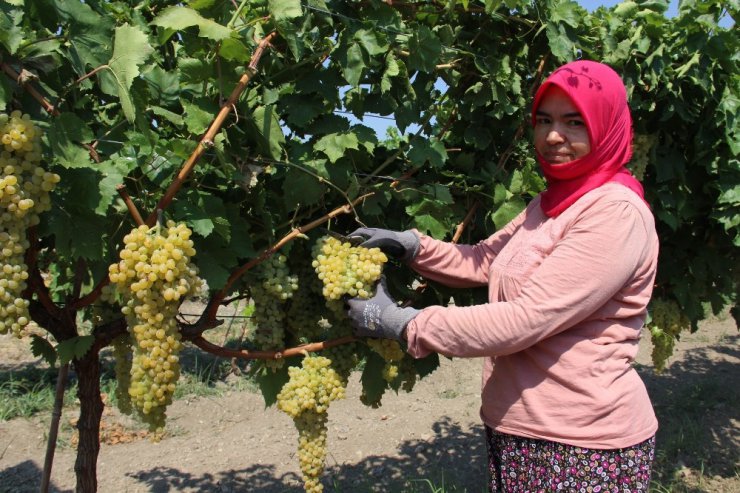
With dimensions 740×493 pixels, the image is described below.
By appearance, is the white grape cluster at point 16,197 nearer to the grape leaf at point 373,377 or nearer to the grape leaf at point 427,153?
the grape leaf at point 427,153

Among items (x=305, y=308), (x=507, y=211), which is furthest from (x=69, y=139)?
(x=507, y=211)

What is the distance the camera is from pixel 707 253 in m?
4.17

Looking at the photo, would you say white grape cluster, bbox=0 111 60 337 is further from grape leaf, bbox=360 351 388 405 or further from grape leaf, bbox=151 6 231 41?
grape leaf, bbox=360 351 388 405

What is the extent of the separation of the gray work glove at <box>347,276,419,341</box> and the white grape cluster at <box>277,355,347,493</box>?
0.21m

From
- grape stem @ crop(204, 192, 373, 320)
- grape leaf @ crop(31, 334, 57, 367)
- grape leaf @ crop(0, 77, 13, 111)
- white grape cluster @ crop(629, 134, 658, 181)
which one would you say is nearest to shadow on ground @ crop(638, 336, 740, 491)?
white grape cluster @ crop(629, 134, 658, 181)

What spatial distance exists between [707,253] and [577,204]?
8.85 ft

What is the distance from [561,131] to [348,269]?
829 mm

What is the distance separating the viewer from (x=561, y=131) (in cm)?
207

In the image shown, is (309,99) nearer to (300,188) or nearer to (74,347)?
(300,188)

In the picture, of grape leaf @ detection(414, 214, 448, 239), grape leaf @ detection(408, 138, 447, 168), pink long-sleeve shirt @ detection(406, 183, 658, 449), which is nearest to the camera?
pink long-sleeve shirt @ detection(406, 183, 658, 449)

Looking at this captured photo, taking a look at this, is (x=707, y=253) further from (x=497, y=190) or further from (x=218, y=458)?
(x=218, y=458)

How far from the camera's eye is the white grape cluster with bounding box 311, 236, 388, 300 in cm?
200

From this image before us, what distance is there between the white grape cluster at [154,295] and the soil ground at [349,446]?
2757 mm

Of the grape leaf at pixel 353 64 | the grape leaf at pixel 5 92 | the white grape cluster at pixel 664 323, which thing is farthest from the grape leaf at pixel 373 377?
the white grape cluster at pixel 664 323
